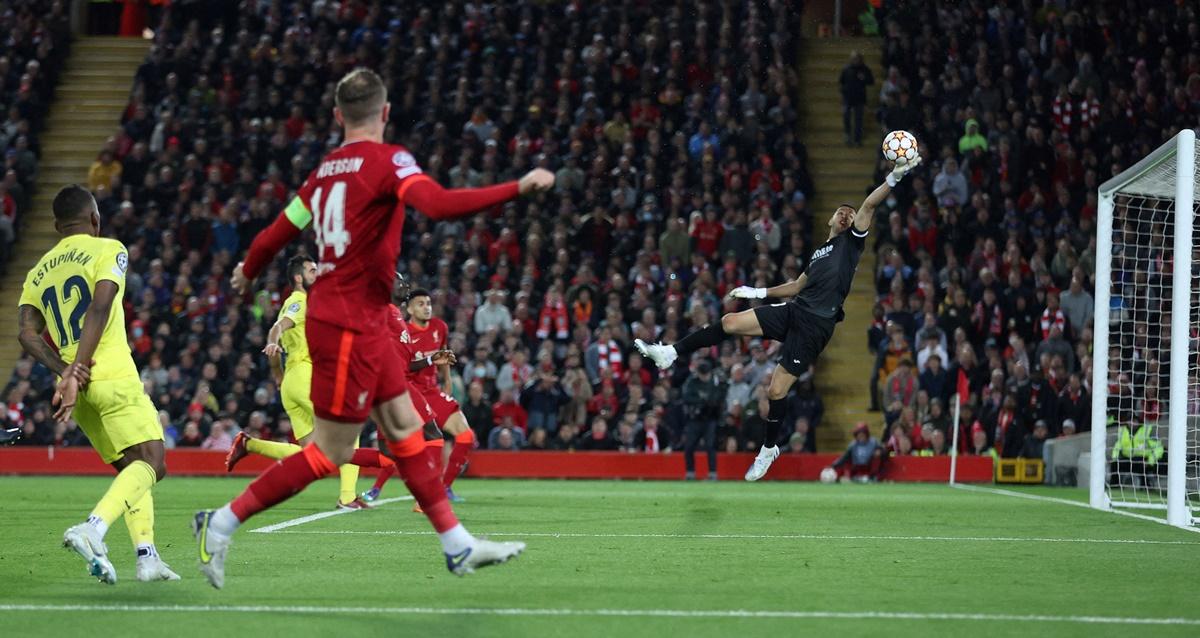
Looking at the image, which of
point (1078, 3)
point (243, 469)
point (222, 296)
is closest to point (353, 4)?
Answer: point (222, 296)

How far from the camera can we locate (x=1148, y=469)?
65.8 feet

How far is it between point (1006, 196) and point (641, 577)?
61.7ft

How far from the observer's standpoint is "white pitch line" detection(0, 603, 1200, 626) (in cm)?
672

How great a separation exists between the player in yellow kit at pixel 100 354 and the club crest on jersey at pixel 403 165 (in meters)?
1.96

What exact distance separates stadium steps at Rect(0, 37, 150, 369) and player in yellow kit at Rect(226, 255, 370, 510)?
15007 millimetres

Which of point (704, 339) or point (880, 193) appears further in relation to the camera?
point (704, 339)

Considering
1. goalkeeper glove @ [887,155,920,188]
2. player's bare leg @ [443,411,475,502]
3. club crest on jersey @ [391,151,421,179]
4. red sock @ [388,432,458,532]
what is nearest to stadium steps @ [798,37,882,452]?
player's bare leg @ [443,411,475,502]

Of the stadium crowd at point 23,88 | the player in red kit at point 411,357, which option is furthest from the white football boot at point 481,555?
the stadium crowd at point 23,88

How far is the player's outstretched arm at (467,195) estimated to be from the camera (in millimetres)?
6160

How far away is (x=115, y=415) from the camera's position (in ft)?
25.8

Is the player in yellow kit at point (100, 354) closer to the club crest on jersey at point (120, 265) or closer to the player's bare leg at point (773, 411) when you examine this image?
the club crest on jersey at point (120, 265)

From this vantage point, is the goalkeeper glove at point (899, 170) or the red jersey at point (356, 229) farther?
the goalkeeper glove at point (899, 170)

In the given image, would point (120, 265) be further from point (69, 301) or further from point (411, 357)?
point (411, 357)

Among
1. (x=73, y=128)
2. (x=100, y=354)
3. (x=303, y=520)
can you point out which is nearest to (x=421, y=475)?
(x=100, y=354)
